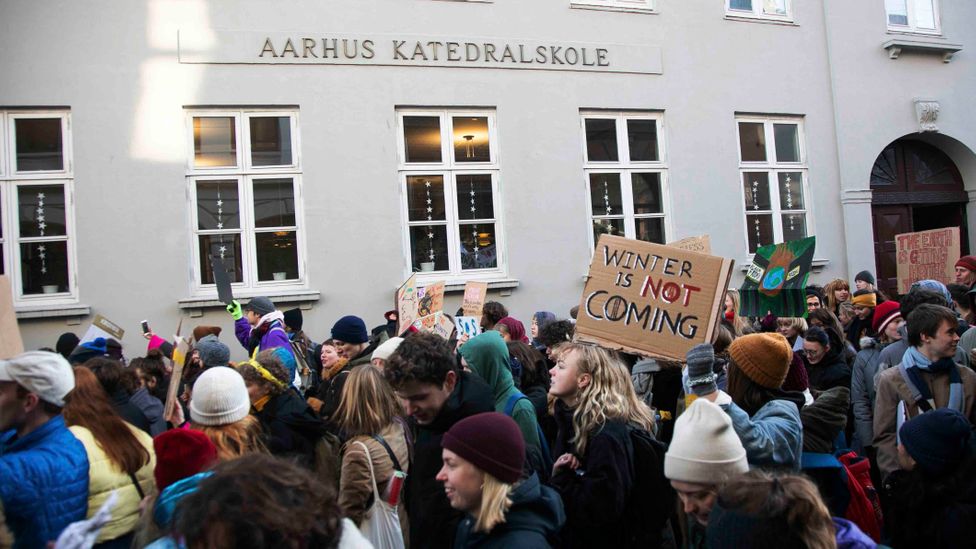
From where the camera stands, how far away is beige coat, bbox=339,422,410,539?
3721 mm

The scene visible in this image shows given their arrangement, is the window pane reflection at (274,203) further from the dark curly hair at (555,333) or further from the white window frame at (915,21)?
the white window frame at (915,21)

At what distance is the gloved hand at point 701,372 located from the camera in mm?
3572

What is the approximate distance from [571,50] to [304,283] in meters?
5.42

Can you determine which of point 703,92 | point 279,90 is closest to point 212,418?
point 279,90

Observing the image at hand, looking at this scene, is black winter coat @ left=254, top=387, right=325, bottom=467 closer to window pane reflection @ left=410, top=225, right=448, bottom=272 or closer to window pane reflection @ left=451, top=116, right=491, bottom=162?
window pane reflection @ left=410, top=225, right=448, bottom=272

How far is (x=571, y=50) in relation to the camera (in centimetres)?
1214

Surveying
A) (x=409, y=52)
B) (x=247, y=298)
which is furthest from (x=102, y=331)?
(x=409, y=52)

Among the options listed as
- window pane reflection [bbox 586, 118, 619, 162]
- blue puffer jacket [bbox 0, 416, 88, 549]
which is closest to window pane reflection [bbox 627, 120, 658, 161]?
window pane reflection [bbox 586, 118, 619, 162]

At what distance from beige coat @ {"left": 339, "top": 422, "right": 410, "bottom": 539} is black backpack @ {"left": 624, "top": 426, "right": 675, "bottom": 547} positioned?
1134mm

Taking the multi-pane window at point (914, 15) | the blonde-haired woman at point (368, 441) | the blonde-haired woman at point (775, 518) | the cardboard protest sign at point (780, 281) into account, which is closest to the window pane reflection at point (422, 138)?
the cardboard protest sign at point (780, 281)

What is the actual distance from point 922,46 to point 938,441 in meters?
13.0

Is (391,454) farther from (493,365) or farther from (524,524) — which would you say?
(524,524)

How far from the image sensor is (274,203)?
11.1 metres

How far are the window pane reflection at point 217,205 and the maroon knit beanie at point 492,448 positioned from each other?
351 inches
